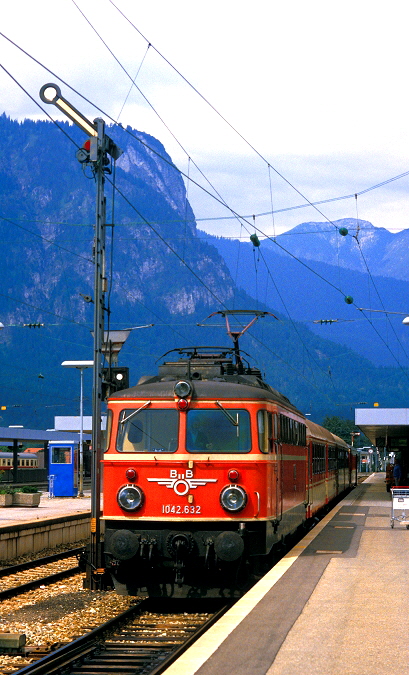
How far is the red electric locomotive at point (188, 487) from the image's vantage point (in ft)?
39.5

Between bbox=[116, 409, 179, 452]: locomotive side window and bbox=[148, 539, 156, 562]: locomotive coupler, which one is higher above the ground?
bbox=[116, 409, 179, 452]: locomotive side window

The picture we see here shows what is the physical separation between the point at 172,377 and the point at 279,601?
4641 mm

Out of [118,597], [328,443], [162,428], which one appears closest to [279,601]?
[162,428]

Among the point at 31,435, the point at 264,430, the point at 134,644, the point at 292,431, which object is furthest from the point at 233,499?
the point at 31,435

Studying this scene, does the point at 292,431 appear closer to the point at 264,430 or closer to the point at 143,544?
the point at 264,430

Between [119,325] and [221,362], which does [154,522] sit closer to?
[221,362]

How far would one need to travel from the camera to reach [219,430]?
41.4ft

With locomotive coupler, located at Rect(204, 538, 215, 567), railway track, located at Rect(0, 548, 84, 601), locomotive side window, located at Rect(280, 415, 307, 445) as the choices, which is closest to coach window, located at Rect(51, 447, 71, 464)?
railway track, located at Rect(0, 548, 84, 601)

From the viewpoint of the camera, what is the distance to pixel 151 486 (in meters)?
12.4

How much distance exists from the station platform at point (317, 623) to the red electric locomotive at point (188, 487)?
0.72 metres

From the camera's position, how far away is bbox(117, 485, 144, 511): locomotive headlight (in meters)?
12.3

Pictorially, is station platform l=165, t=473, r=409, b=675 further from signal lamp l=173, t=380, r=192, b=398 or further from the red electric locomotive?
signal lamp l=173, t=380, r=192, b=398

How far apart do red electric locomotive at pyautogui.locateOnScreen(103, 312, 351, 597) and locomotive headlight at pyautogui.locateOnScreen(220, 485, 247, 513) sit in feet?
0.04

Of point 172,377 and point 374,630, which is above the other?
point 172,377
